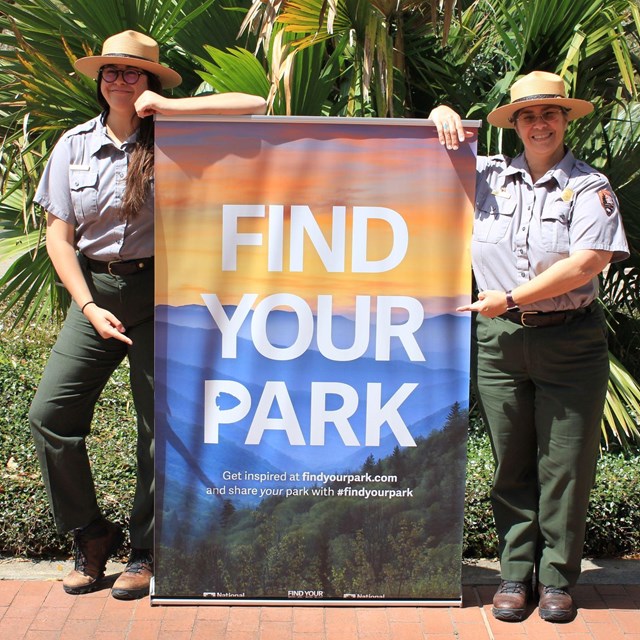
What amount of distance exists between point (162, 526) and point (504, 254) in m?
1.62

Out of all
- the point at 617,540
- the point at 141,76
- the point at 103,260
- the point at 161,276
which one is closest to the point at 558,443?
the point at 617,540

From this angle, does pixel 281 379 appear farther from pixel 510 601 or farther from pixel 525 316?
pixel 510 601

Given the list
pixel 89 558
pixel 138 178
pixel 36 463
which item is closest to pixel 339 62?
pixel 138 178

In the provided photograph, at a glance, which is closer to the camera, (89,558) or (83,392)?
(83,392)

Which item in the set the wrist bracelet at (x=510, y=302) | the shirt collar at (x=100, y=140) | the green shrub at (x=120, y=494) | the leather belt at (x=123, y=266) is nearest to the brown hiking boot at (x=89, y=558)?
the green shrub at (x=120, y=494)

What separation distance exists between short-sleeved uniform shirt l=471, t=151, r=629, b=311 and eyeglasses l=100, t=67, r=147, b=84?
134 centimetres

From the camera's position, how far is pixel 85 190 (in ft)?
11.5

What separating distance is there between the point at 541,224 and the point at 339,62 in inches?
78.3

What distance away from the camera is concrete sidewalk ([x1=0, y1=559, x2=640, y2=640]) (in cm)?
348

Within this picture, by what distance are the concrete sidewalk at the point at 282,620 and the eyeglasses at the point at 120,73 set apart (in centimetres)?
198

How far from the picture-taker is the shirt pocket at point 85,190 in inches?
138

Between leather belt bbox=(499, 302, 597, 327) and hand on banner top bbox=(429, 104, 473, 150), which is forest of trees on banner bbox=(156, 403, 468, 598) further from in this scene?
hand on banner top bbox=(429, 104, 473, 150)

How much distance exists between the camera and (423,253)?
3.47 m

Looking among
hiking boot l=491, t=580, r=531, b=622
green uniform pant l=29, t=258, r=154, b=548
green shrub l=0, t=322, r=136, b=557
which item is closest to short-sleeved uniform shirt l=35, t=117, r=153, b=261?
green uniform pant l=29, t=258, r=154, b=548
